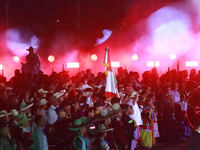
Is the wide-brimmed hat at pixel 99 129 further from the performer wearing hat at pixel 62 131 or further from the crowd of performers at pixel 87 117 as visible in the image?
the performer wearing hat at pixel 62 131

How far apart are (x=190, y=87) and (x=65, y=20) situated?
10546mm

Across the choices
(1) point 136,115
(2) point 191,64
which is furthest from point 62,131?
(2) point 191,64

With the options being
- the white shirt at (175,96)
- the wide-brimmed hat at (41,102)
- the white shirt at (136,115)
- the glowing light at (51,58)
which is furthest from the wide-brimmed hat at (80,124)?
the glowing light at (51,58)

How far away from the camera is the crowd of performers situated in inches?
247

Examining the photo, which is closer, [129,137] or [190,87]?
[129,137]

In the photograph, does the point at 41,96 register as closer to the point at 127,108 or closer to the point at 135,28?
the point at 127,108

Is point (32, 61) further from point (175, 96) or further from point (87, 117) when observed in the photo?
point (87, 117)

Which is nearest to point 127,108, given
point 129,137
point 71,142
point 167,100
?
point 129,137

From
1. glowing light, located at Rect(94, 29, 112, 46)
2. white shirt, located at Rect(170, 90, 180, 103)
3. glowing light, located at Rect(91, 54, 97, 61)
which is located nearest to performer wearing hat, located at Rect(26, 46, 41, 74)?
glowing light, located at Rect(91, 54, 97, 61)

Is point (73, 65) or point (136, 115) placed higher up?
point (73, 65)

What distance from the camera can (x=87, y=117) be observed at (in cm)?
673

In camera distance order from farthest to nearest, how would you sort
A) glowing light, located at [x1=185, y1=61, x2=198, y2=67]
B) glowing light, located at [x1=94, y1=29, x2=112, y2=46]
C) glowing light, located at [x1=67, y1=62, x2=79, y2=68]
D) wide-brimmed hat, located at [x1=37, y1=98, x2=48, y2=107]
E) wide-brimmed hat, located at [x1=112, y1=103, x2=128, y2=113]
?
glowing light, located at [x1=94, y1=29, x2=112, y2=46] → glowing light, located at [x1=185, y1=61, x2=198, y2=67] → glowing light, located at [x1=67, y1=62, x2=79, y2=68] → wide-brimmed hat, located at [x1=37, y1=98, x2=48, y2=107] → wide-brimmed hat, located at [x1=112, y1=103, x2=128, y2=113]

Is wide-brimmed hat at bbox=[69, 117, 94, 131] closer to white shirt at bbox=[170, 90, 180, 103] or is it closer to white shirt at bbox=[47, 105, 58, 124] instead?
white shirt at bbox=[47, 105, 58, 124]

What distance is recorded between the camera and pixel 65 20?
20.3 meters
